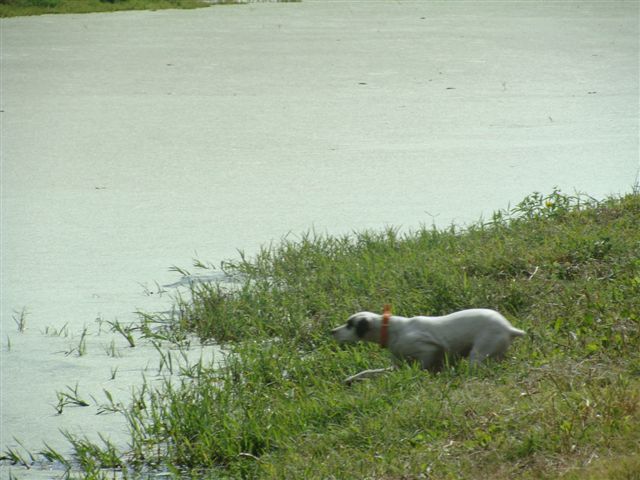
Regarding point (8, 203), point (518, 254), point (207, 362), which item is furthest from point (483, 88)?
point (207, 362)

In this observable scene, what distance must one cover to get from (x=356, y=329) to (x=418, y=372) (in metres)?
0.24

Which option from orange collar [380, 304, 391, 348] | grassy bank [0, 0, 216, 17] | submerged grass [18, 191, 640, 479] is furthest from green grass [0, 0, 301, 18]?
orange collar [380, 304, 391, 348]

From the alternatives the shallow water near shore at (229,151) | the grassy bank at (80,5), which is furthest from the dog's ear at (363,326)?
the grassy bank at (80,5)

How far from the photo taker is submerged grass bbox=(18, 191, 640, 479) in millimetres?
2027

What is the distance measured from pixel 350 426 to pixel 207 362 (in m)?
0.79

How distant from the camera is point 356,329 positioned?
2.63 m

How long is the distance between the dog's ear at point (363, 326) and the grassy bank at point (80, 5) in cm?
1002

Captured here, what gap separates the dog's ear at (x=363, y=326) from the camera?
260 centimetres

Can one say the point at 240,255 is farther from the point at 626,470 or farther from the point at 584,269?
the point at 626,470

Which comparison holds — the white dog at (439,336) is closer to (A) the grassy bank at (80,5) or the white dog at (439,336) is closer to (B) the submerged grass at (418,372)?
(B) the submerged grass at (418,372)

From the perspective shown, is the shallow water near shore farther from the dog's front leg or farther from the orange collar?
the orange collar

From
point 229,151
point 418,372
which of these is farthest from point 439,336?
point 229,151

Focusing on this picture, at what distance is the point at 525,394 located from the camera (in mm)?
2221

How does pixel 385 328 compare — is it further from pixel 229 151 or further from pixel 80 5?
pixel 80 5
